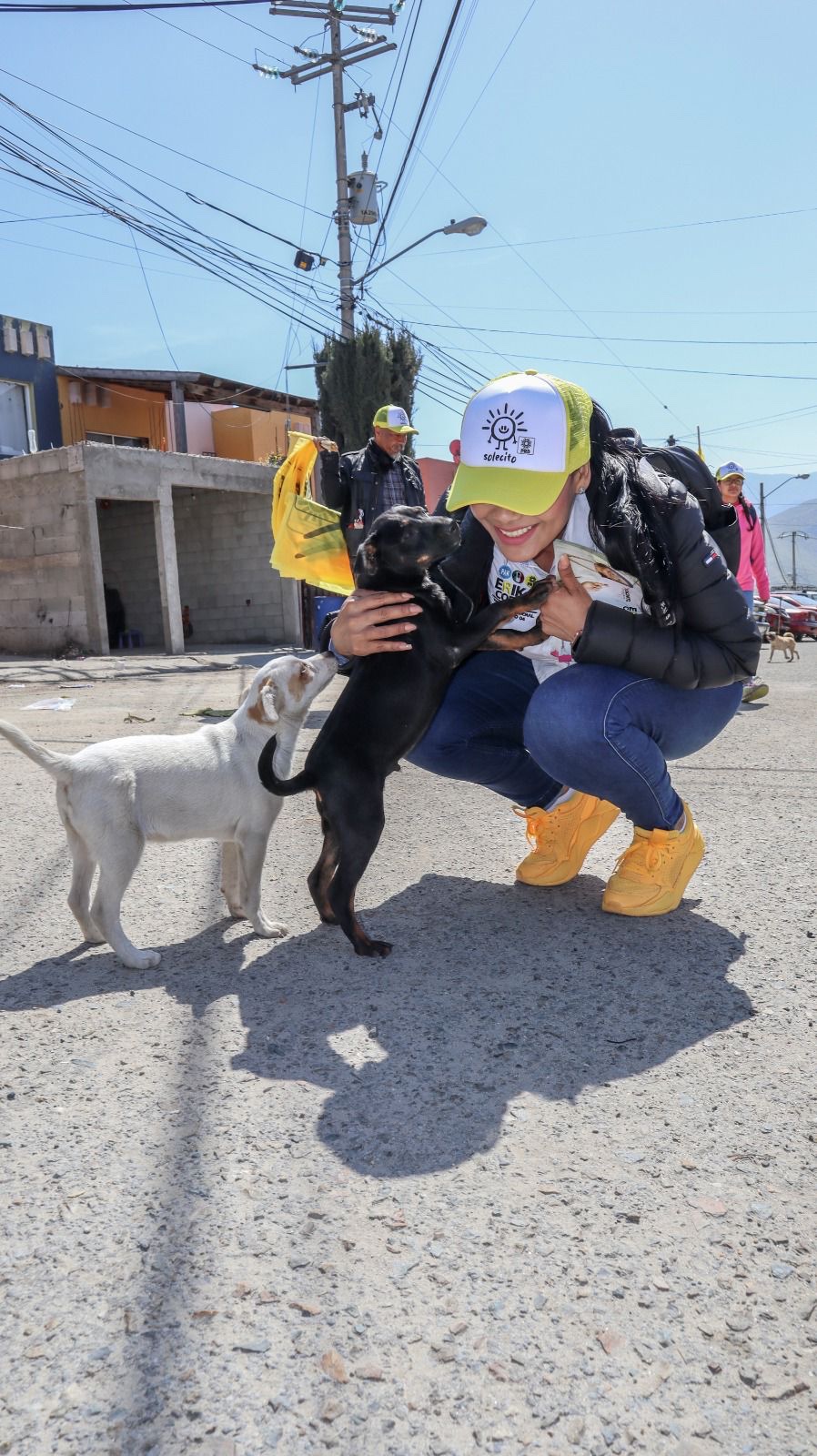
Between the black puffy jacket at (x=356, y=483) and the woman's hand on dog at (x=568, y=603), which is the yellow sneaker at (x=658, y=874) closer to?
the woman's hand on dog at (x=568, y=603)

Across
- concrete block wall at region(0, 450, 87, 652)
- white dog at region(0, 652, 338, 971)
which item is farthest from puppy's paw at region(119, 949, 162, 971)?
concrete block wall at region(0, 450, 87, 652)

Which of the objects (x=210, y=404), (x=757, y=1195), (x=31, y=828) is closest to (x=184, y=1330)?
(x=757, y=1195)

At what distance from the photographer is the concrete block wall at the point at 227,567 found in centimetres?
1691

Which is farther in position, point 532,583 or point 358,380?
point 358,380

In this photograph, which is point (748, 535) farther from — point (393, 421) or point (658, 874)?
point (658, 874)

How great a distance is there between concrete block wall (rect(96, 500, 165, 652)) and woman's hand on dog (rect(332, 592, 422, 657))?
16.1 meters

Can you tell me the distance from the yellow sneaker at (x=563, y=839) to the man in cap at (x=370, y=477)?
322 cm

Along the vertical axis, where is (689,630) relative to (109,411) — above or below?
below

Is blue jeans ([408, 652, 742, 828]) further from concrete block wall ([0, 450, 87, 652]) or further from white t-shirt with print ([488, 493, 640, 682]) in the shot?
concrete block wall ([0, 450, 87, 652])

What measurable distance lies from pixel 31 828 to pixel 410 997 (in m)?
2.09

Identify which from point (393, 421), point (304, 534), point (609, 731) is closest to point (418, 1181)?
point (609, 731)

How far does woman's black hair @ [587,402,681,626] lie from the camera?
7.76 feet

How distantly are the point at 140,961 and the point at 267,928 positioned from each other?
1.22ft

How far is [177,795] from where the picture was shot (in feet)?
8.67
